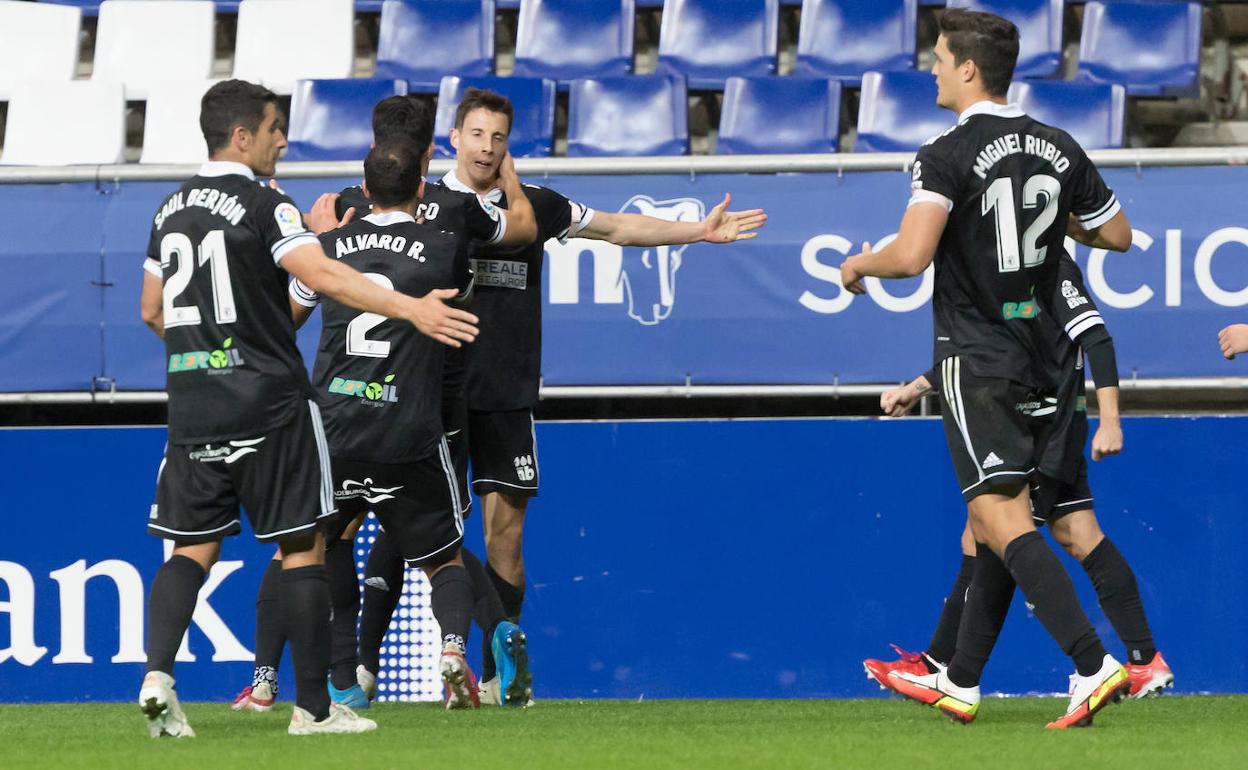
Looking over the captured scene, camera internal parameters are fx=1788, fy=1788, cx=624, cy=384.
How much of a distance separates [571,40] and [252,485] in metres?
6.21

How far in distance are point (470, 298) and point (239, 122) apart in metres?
1.36

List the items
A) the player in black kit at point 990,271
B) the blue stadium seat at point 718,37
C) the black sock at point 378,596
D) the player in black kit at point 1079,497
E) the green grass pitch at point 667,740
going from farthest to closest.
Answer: the blue stadium seat at point 718,37 → the black sock at point 378,596 → the player in black kit at point 1079,497 → the player in black kit at point 990,271 → the green grass pitch at point 667,740

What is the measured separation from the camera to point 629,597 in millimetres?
7520

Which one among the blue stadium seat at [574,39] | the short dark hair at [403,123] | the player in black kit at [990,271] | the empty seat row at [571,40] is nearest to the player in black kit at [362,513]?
the short dark hair at [403,123]

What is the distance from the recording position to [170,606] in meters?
4.98

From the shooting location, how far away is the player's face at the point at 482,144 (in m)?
6.32

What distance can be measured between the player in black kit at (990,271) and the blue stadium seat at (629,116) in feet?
14.8

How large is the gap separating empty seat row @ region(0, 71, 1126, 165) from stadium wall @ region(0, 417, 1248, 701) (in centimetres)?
241

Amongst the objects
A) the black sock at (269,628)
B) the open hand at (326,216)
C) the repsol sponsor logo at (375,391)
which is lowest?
the black sock at (269,628)

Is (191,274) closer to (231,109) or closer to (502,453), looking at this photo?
(231,109)

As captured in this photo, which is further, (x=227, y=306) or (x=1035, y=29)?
(x=1035, y=29)

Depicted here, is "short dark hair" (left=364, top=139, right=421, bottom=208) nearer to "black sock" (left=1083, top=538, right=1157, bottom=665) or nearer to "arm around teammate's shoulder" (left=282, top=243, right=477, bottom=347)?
"arm around teammate's shoulder" (left=282, top=243, right=477, bottom=347)

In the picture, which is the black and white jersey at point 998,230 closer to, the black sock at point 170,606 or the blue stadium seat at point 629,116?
the black sock at point 170,606

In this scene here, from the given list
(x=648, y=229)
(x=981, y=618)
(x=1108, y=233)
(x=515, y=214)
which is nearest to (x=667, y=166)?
(x=648, y=229)
